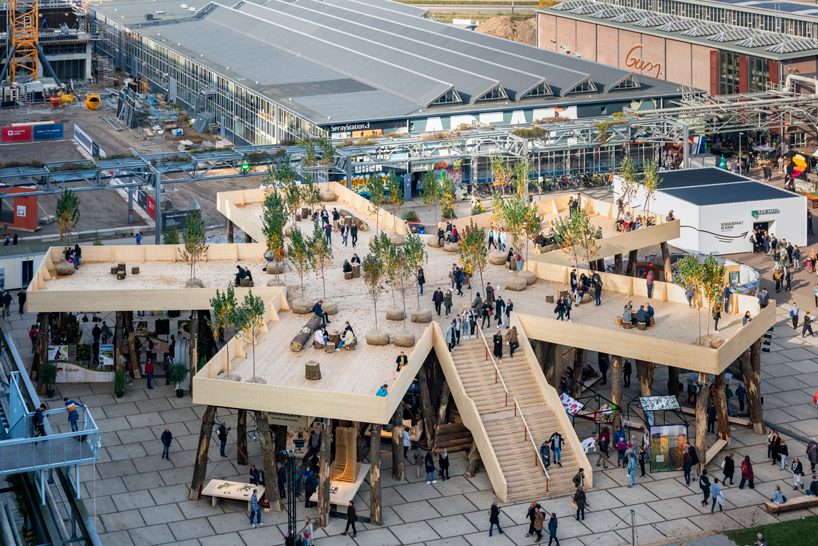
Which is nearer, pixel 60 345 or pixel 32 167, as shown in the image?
pixel 60 345

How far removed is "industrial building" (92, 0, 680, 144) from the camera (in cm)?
11944

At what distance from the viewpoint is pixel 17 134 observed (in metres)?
140

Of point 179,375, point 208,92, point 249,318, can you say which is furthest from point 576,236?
point 208,92

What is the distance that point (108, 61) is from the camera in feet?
599

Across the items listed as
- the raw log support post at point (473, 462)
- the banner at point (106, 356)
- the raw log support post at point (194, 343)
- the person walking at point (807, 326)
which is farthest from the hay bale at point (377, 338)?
the person walking at point (807, 326)

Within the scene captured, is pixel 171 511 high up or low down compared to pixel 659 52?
down

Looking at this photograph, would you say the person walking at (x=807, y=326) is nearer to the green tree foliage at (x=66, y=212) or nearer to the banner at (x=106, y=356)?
the banner at (x=106, y=356)

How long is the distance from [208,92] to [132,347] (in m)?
67.8

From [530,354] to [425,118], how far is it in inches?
2044

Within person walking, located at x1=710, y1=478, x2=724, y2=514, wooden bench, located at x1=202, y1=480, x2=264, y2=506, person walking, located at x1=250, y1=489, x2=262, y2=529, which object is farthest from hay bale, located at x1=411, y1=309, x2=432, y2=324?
person walking, located at x1=710, y1=478, x2=724, y2=514

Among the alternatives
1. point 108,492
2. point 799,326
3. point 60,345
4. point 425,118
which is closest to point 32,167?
point 60,345

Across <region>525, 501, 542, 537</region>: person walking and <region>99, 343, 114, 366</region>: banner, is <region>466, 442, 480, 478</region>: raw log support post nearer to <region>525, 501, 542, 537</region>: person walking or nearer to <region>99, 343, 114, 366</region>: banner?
<region>525, 501, 542, 537</region>: person walking

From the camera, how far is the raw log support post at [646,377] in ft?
226

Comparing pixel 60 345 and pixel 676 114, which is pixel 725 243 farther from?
pixel 60 345
